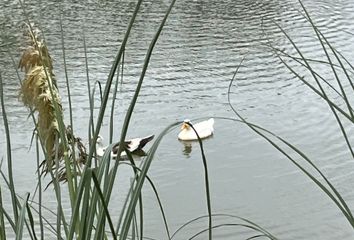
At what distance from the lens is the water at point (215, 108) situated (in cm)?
342

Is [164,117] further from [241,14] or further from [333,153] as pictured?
[241,14]

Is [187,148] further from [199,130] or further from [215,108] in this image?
[215,108]

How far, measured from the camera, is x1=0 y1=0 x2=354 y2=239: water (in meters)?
3.42

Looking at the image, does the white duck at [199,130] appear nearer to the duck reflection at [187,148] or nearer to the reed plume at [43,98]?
the duck reflection at [187,148]

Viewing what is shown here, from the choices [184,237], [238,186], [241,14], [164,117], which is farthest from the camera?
[241,14]

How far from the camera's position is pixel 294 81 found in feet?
17.1

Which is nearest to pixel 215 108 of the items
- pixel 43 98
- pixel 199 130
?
pixel 199 130

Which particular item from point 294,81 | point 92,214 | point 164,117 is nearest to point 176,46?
point 294,81

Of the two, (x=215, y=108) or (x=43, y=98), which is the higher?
Answer: (x=215, y=108)

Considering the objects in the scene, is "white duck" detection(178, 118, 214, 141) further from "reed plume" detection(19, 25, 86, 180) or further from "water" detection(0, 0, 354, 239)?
"reed plume" detection(19, 25, 86, 180)

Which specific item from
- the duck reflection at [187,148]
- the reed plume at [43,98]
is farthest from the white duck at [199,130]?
the reed plume at [43,98]

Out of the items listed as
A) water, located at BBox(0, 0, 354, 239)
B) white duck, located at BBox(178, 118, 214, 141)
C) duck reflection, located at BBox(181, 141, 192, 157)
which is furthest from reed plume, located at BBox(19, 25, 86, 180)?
white duck, located at BBox(178, 118, 214, 141)

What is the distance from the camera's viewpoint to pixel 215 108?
472 centimetres

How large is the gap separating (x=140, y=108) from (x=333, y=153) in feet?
4.09
